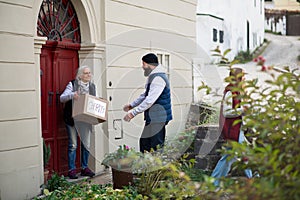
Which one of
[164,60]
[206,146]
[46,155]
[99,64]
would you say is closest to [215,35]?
[164,60]

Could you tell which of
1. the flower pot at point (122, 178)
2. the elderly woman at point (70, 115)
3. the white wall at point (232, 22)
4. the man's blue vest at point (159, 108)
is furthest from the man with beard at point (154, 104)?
the white wall at point (232, 22)

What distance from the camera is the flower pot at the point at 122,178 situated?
673 centimetres

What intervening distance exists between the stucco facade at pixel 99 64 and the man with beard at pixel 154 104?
1.27 metres

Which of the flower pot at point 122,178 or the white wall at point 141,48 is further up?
the white wall at point 141,48

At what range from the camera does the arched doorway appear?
7.90m

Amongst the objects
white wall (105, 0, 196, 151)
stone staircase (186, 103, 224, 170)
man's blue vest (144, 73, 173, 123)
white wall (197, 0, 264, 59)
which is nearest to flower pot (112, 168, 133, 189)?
man's blue vest (144, 73, 173, 123)

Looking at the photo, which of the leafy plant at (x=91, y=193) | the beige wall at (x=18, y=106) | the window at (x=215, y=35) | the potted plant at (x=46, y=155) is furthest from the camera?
the window at (x=215, y=35)

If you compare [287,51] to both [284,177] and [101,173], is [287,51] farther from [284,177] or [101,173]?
[284,177]

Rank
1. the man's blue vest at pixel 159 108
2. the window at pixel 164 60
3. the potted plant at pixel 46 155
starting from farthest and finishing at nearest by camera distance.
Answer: the window at pixel 164 60
the man's blue vest at pixel 159 108
the potted plant at pixel 46 155

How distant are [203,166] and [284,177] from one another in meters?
6.16

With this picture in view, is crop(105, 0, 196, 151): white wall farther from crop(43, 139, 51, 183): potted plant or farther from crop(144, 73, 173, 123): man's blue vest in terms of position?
crop(43, 139, 51, 183): potted plant

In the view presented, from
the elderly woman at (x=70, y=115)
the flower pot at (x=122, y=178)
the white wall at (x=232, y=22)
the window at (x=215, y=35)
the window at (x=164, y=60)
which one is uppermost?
the white wall at (x=232, y=22)

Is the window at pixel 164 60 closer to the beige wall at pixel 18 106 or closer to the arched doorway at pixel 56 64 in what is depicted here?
the arched doorway at pixel 56 64

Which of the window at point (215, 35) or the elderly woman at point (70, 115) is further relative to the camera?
the window at point (215, 35)
